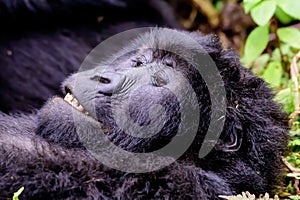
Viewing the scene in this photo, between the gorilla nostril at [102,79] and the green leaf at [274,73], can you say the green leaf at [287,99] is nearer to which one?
the green leaf at [274,73]

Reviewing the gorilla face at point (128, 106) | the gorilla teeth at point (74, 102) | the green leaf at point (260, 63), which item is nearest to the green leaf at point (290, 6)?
the green leaf at point (260, 63)

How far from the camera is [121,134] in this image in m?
2.64

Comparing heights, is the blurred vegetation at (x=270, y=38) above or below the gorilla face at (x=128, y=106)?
above

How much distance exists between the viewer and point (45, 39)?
454 cm

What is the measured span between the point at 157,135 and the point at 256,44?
5.48ft

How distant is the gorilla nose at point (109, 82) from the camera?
2.74 meters

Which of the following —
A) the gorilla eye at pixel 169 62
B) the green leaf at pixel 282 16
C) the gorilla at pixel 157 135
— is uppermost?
the green leaf at pixel 282 16

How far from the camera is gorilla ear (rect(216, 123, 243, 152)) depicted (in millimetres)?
2602

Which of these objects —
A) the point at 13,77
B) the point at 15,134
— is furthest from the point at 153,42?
the point at 13,77

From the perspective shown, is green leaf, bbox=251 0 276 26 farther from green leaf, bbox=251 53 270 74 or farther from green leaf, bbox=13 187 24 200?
green leaf, bbox=13 187 24 200

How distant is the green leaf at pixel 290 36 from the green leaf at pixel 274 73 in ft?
0.60

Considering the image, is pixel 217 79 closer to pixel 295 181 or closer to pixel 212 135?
pixel 212 135

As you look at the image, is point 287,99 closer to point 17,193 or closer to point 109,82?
point 109,82


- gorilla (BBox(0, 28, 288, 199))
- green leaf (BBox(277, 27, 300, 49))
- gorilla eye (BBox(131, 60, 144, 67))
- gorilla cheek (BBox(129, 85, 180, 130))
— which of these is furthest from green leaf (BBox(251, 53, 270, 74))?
gorilla cheek (BBox(129, 85, 180, 130))
